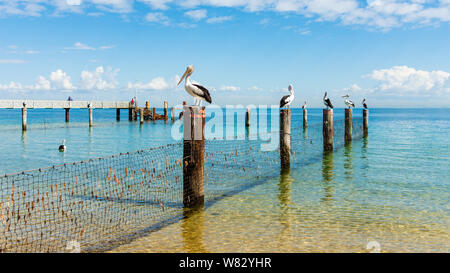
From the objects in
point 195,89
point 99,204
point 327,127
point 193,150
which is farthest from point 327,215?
point 327,127

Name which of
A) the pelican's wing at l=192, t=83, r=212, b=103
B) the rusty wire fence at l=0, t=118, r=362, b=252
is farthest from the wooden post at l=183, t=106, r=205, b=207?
the pelican's wing at l=192, t=83, r=212, b=103

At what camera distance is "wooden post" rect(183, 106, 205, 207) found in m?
9.84

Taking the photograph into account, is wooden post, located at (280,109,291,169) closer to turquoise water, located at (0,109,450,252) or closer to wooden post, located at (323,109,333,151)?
turquoise water, located at (0,109,450,252)

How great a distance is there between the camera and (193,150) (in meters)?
9.95

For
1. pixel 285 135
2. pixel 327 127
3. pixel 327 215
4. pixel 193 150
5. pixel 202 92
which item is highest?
pixel 202 92

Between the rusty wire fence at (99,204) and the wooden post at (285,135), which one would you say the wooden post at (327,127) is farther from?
the wooden post at (285,135)

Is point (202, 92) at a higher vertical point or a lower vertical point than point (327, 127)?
higher

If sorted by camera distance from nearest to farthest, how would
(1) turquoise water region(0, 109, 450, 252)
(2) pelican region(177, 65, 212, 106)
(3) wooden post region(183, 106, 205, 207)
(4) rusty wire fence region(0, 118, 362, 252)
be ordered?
(1) turquoise water region(0, 109, 450, 252), (4) rusty wire fence region(0, 118, 362, 252), (3) wooden post region(183, 106, 205, 207), (2) pelican region(177, 65, 212, 106)

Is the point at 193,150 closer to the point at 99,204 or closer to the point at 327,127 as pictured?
the point at 99,204

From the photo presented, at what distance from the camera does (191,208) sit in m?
10.4

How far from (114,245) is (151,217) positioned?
2061 mm

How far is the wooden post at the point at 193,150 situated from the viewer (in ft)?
32.3
